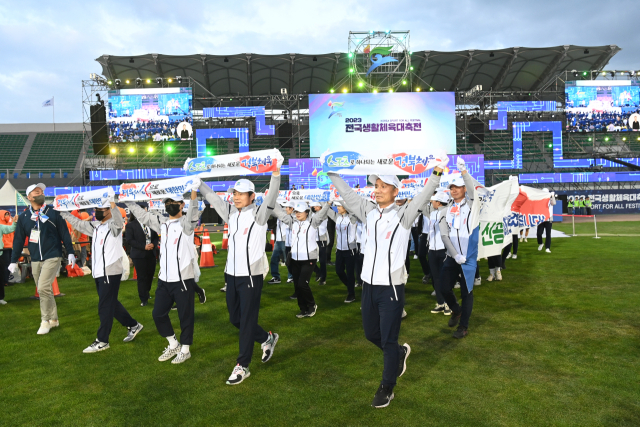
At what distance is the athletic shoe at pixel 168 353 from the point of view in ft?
18.6

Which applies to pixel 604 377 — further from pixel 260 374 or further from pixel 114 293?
pixel 114 293

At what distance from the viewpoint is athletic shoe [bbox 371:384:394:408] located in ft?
13.5

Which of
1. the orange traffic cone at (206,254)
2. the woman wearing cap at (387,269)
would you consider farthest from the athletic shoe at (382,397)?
the orange traffic cone at (206,254)

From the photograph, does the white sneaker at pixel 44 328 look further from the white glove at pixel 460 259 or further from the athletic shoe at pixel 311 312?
the white glove at pixel 460 259

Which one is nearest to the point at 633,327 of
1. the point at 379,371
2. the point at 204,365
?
the point at 379,371

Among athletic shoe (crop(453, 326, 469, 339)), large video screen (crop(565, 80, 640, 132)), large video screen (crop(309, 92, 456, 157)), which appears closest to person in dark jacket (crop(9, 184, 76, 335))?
athletic shoe (crop(453, 326, 469, 339))

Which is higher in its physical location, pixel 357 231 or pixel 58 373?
pixel 357 231

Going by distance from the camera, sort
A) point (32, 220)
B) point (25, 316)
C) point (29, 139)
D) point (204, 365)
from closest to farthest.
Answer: point (204, 365) → point (32, 220) → point (25, 316) → point (29, 139)

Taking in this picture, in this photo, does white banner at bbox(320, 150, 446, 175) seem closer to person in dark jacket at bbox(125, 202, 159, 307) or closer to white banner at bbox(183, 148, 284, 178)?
white banner at bbox(183, 148, 284, 178)

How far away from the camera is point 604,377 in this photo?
4.64 meters

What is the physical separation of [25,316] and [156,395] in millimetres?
5461

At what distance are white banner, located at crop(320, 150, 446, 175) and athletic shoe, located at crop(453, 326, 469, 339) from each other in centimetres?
242

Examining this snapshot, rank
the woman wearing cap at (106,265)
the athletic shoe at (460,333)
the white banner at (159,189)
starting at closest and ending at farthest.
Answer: the white banner at (159,189) < the woman wearing cap at (106,265) < the athletic shoe at (460,333)

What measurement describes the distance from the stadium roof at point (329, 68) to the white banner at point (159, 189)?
102 ft
